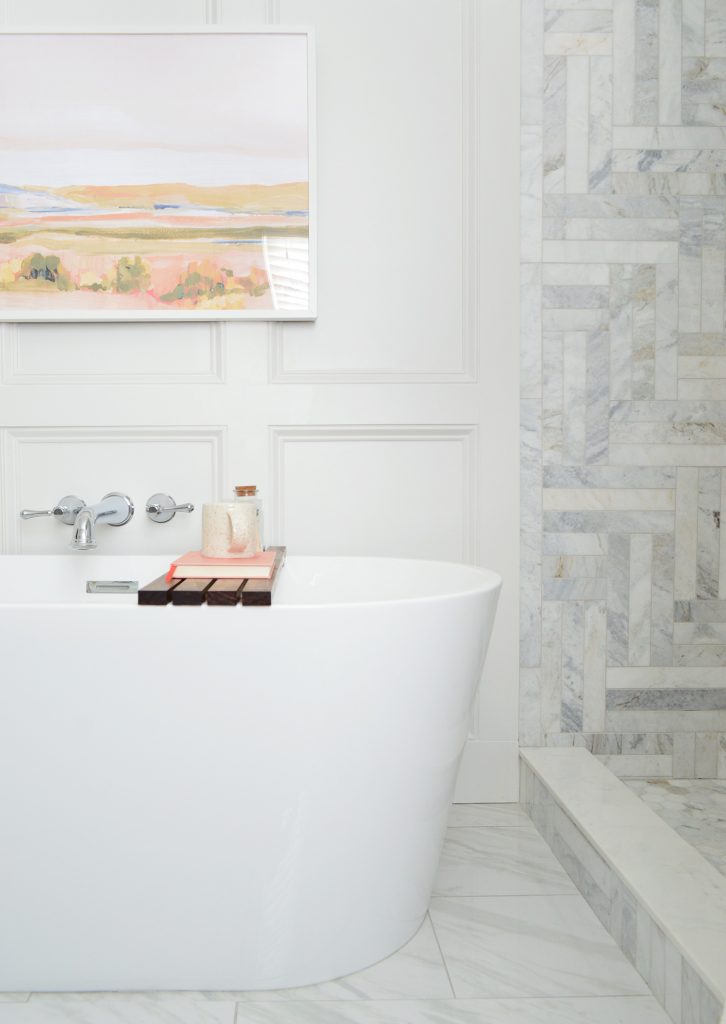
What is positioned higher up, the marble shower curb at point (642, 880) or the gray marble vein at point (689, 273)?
the gray marble vein at point (689, 273)

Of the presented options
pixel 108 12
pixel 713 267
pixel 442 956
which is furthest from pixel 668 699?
pixel 108 12

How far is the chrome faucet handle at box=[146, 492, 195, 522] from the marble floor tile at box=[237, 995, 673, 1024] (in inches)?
42.8

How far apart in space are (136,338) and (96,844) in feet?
4.06

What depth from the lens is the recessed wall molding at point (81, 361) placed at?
2.00 m

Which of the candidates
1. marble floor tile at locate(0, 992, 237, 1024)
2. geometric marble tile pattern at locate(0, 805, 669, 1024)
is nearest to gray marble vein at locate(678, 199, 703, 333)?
geometric marble tile pattern at locate(0, 805, 669, 1024)

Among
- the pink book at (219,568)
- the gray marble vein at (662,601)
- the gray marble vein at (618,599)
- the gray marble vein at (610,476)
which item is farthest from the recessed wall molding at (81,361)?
the gray marble vein at (662,601)

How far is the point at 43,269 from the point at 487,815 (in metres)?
1.72

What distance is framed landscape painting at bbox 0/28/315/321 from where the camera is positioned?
Answer: 1940mm

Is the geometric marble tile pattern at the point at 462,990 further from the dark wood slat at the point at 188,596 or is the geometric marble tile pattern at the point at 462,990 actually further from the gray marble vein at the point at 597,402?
the gray marble vein at the point at 597,402

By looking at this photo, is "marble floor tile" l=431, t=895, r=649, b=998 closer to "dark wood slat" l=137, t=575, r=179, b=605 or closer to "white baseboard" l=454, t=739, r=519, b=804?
"white baseboard" l=454, t=739, r=519, b=804

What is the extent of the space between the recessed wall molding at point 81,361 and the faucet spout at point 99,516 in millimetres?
294

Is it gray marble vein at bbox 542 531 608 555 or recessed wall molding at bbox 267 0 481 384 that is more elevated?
recessed wall molding at bbox 267 0 481 384

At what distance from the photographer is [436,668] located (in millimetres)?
1254

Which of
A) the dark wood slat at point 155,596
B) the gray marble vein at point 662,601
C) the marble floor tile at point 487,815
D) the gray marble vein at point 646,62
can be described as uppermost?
the gray marble vein at point 646,62
